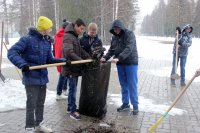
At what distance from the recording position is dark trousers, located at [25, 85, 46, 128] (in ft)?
14.2

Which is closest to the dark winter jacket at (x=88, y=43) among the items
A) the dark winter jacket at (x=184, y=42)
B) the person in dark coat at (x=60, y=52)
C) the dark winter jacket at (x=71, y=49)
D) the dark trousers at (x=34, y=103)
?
the dark winter jacket at (x=71, y=49)

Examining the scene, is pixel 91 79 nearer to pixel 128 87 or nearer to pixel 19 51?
pixel 128 87

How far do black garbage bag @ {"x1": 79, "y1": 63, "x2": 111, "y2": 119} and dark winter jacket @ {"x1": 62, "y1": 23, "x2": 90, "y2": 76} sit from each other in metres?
0.20

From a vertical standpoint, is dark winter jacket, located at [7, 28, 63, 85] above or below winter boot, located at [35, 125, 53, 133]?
above

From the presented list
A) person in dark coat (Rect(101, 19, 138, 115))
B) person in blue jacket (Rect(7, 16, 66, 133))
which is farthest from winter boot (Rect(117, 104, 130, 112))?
person in blue jacket (Rect(7, 16, 66, 133))

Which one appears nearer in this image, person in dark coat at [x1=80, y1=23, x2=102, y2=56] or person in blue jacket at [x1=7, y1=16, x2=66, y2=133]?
person in blue jacket at [x1=7, y1=16, x2=66, y2=133]

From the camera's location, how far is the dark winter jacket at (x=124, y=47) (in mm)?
5343

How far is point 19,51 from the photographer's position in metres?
4.10

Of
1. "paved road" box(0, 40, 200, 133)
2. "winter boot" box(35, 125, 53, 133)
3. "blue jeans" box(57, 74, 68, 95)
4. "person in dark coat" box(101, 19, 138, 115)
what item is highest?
"person in dark coat" box(101, 19, 138, 115)

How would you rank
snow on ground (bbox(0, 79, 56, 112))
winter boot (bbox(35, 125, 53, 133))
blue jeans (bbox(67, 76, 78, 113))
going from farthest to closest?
snow on ground (bbox(0, 79, 56, 112))
blue jeans (bbox(67, 76, 78, 113))
winter boot (bbox(35, 125, 53, 133))

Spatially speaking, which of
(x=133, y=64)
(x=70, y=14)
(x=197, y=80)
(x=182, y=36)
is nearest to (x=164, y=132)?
(x=133, y=64)

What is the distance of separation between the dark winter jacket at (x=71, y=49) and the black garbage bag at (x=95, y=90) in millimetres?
203

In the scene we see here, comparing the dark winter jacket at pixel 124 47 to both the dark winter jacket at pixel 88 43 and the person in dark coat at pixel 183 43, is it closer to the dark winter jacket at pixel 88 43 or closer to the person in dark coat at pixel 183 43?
the dark winter jacket at pixel 88 43

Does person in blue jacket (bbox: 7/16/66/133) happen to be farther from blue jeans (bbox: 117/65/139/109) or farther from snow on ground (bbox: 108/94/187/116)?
snow on ground (bbox: 108/94/187/116)
